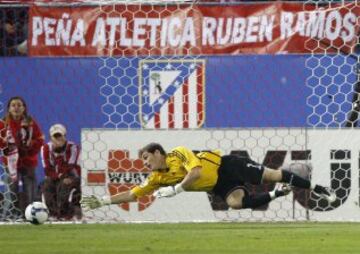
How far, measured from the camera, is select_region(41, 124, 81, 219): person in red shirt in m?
14.6

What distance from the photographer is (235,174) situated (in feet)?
44.1

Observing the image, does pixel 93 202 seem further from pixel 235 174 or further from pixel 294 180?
pixel 294 180

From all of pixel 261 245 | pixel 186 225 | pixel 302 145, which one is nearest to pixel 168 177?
pixel 186 225

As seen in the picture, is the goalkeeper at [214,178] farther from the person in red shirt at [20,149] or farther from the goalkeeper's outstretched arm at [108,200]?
the person in red shirt at [20,149]

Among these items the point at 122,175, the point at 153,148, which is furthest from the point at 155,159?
the point at 122,175

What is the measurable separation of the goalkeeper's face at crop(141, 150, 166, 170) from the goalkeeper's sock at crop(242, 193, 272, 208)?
972mm

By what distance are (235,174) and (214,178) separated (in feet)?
0.75

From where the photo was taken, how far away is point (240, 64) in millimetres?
14641

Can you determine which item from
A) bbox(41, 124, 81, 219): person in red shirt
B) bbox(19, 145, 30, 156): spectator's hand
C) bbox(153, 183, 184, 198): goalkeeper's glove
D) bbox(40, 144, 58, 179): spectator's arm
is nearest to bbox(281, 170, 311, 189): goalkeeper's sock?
bbox(153, 183, 184, 198): goalkeeper's glove

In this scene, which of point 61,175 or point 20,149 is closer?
point 61,175

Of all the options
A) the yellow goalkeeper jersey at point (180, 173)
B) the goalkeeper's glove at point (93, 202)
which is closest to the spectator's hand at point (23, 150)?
the goalkeeper's glove at point (93, 202)

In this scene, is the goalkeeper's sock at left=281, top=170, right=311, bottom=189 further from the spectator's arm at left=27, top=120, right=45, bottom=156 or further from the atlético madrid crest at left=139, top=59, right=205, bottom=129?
the spectator's arm at left=27, top=120, right=45, bottom=156

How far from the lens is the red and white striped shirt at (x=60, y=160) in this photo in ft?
48.4

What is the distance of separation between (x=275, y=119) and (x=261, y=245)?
387 centimetres
